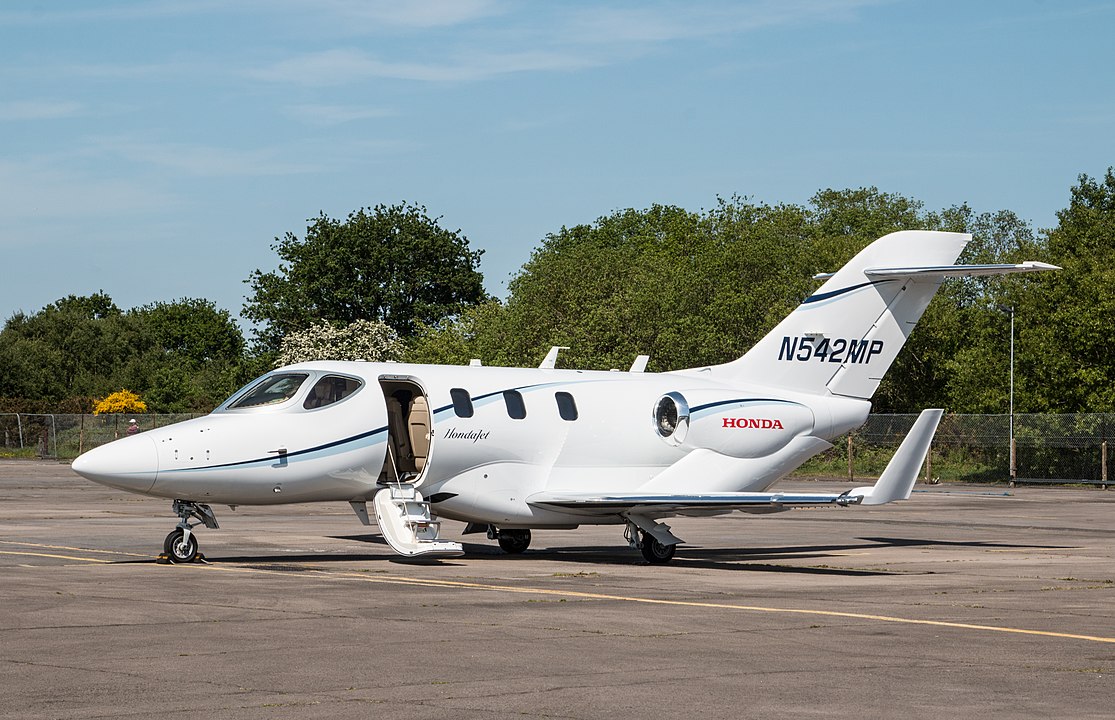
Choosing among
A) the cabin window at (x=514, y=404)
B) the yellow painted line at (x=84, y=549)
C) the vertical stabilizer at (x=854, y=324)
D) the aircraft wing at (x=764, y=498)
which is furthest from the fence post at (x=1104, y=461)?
the yellow painted line at (x=84, y=549)

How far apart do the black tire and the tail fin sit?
4.05 m

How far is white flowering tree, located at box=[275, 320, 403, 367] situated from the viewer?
90.2 meters

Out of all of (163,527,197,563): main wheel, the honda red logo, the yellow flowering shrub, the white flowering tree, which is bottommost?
(163,527,197,563): main wheel

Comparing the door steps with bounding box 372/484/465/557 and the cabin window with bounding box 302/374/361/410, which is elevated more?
the cabin window with bounding box 302/374/361/410

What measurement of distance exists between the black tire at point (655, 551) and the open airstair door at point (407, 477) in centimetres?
293

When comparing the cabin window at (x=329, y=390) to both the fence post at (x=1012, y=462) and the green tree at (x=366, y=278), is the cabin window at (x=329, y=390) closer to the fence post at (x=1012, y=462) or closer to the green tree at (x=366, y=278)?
the fence post at (x=1012, y=462)

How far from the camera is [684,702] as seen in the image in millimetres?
9828

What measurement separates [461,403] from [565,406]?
1874 millimetres

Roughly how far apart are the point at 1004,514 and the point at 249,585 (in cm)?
2330

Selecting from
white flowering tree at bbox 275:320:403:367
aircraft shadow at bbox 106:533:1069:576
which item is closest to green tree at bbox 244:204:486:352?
white flowering tree at bbox 275:320:403:367

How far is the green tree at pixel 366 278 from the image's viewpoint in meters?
95.3

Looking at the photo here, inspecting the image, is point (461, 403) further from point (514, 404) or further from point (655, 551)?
point (655, 551)

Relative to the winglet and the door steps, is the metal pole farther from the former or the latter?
the door steps

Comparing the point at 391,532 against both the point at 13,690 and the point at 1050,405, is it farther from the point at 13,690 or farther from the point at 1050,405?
the point at 1050,405
